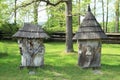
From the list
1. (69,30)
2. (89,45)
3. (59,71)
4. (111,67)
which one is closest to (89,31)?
(89,45)

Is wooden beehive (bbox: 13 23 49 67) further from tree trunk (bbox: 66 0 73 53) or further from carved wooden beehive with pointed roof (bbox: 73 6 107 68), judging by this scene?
tree trunk (bbox: 66 0 73 53)

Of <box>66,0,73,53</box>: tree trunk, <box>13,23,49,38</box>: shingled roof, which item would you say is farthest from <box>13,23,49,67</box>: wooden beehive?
<box>66,0,73,53</box>: tree trunk

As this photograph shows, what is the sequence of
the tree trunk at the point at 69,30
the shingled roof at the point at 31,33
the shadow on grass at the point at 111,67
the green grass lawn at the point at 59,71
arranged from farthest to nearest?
the tree trunk at the point at 69,30, the shadow on grass at the point at 111,67, the shingled roof at the point at 31,33, the green grass lawn at the point at 59,71

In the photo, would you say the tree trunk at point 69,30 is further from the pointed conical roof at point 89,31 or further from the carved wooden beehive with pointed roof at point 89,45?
the carved wooden beehive with pointed roof at point 89,45

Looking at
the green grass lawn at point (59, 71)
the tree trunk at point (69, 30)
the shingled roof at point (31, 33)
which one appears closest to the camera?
the green grass lawn at point (59, 71)

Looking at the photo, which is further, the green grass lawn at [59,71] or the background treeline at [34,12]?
the background treeline at [34,12]

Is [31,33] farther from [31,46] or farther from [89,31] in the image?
[89,31]

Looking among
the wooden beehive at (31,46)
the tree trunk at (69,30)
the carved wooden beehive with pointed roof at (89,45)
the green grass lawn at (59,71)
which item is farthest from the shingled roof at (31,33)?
the tree trunk at (69,30)

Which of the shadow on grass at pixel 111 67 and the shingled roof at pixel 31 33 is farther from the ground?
the shingled roof at pixel 31 33

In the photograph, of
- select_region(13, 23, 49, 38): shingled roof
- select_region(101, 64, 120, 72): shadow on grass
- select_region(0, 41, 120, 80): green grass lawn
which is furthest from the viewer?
select_region(101, 64, 120, 72): shadow on grass

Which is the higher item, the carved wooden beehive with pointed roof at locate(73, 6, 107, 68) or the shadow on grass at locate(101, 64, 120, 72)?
the carved wooden beehive with pointed roof at locate(73, 6, 107, 68)

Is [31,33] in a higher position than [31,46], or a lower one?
higher

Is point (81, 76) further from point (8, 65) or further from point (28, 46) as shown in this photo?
point (8, 65)

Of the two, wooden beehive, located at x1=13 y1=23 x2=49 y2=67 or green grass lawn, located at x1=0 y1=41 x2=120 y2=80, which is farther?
wooden beehive, located at x1=13 y1=23 x2=49 y2=67
